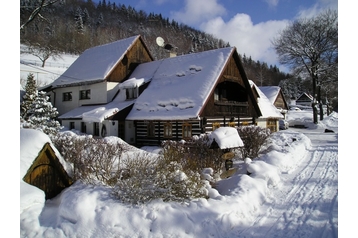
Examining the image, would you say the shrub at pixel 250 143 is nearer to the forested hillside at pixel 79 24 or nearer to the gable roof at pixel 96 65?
the forested hillside at pixel 79 24

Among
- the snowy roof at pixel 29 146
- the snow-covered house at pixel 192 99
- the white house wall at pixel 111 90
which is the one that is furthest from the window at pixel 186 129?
the snowy roof at pixel 29 146

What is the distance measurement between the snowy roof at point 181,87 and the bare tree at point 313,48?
5.71 metres

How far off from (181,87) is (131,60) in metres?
6.79

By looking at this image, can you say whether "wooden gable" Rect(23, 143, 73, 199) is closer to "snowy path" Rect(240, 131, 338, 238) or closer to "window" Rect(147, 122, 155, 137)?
"snowy path" Rect(240, 131, 338, 238)

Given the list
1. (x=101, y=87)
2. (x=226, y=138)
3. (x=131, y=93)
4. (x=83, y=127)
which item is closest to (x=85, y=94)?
(x=101, y=87)

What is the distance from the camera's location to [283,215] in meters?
4.89

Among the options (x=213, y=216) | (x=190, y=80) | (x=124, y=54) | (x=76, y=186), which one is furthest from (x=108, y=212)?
(x=124, y=54)

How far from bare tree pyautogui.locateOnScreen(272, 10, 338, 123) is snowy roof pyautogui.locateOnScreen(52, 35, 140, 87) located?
1284 centimetres

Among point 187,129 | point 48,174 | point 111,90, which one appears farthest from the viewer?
point 111,90

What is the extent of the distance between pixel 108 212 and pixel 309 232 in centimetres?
325

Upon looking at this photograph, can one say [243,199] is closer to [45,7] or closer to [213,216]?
[213,216]

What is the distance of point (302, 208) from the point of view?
5098mm

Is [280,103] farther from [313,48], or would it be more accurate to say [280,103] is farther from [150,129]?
[313,48]

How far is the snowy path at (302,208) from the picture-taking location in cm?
429
